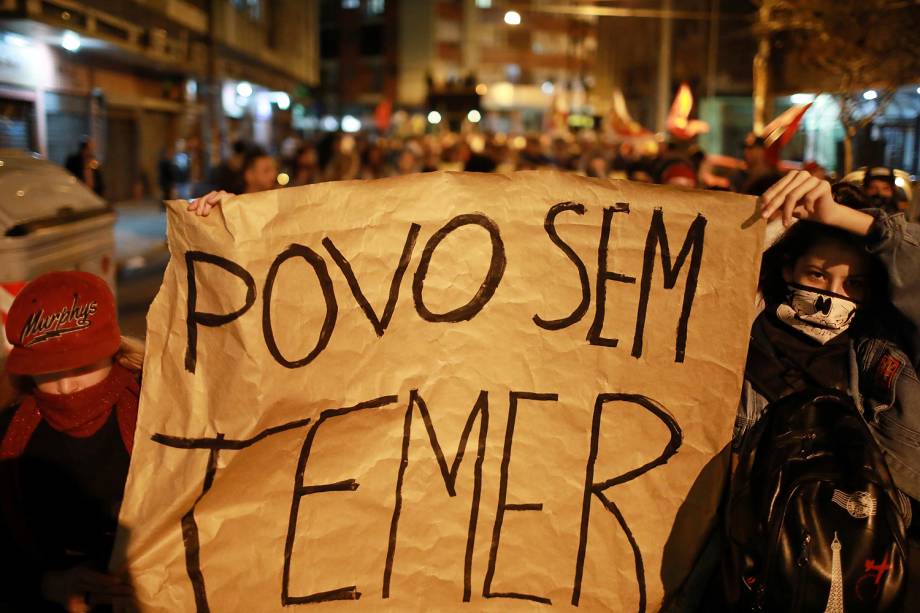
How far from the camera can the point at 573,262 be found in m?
2.12

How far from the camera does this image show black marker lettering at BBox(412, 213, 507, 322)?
6.91ft

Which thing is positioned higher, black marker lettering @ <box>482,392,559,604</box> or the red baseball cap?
the red baseball cap

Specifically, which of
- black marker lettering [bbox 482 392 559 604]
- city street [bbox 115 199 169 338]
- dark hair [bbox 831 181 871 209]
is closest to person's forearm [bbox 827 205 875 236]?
dark hair [bbox 831 181 871 209]

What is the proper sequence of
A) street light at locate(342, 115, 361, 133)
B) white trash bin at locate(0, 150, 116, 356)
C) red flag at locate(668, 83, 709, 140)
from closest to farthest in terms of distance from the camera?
white trash bin at locate(0, 150, 116, 356)
red flag at locate(668, 83, 709, 140)
street light at locate(342, 115, 361, 133)

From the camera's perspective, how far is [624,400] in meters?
2.08

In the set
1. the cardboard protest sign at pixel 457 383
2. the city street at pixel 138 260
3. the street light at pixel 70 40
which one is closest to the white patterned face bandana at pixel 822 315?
the cardboard protest sign at pixel 457 383

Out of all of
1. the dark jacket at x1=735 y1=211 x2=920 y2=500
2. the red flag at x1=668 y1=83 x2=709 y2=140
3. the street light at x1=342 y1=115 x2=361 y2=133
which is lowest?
the dark jacket at x1=735 y1=211 x2=920 y2=500

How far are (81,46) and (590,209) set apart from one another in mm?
20314

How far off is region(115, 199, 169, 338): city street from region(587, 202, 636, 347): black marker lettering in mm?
4795

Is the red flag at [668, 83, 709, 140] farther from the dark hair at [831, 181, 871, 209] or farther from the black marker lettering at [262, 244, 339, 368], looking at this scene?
the black marker lettering at [262, 244, 339, 368]

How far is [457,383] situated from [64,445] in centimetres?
96

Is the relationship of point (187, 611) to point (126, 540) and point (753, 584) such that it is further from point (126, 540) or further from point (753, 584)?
point (753, 584)

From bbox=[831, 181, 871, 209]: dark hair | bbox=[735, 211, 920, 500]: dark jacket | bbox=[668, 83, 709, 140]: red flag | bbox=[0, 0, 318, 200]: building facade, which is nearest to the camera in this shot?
bbox=[735, 211, 920, 500]: dark jacket

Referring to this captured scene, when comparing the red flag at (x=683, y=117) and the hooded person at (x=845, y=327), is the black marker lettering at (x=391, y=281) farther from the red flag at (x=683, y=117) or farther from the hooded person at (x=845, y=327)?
the red flag at (x=683, y=117)
